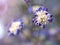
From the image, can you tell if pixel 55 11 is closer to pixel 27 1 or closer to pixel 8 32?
pixel 27 1

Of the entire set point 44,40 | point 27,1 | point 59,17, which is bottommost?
point 44,40

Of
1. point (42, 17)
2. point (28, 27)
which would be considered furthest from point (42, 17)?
point (28, 27)

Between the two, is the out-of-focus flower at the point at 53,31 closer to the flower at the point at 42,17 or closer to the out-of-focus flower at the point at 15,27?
the flower at the point at 42,17

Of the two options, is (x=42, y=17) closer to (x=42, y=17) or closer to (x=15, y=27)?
(x=42, y=17)

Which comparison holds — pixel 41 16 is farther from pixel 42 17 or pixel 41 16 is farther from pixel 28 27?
pixel 28 27

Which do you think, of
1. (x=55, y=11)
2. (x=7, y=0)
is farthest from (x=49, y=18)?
(x=7, y=0)

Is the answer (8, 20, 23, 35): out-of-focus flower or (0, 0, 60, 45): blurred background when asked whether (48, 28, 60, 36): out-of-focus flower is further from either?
(8, 20, 23, 35): out-of-focus flower

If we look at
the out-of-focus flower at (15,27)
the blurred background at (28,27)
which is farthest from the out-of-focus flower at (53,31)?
the out-of-focus flower at (15,27)

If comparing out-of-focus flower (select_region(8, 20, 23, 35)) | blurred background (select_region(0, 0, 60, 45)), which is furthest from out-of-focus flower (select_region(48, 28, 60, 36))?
out-of-focus flower (select_region(8, 20, 23, 35))
